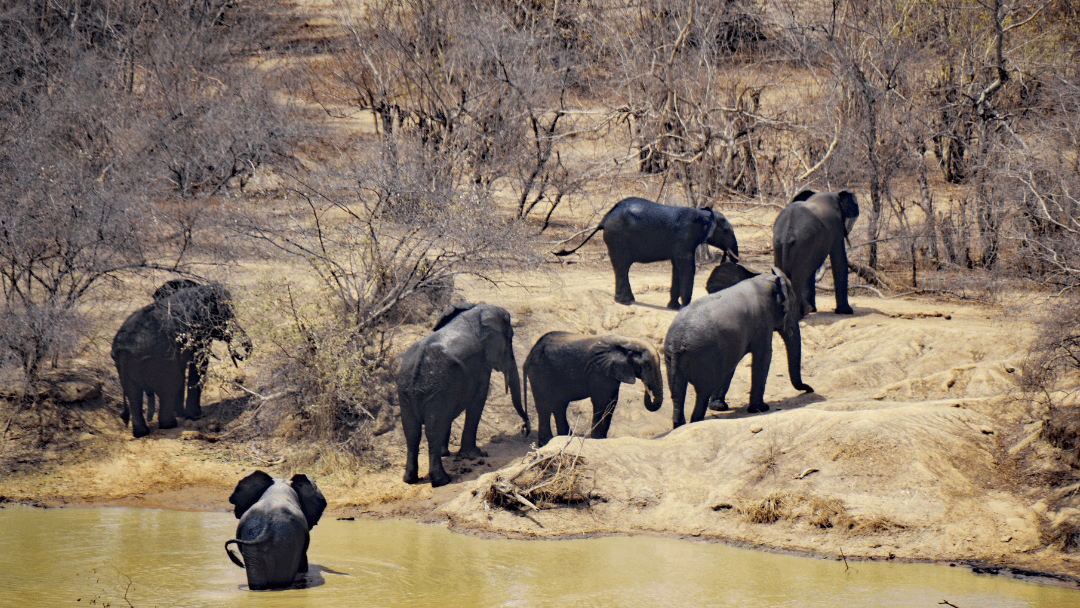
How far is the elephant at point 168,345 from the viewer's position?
12.3 metres

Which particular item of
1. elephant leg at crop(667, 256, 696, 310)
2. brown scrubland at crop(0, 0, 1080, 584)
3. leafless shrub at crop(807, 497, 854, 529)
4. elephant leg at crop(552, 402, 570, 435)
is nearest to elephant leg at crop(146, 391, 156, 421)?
brown scrubland at crop(0, 0, 1080, 584)

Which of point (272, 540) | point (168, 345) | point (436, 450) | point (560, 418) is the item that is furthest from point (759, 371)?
point (168, 345)

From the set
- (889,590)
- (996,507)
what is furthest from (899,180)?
(889,590)

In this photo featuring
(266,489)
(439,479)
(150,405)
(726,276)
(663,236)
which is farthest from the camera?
(663,236)

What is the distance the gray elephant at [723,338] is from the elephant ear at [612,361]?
0.63 meters

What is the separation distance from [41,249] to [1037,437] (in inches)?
423

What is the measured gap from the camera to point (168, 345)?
40.8ft

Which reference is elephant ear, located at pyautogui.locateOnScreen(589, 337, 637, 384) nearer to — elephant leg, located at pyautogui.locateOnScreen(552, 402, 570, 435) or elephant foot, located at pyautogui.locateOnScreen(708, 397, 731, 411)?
elephant leg, located at pyautogui.locateOnScreen(552, 402, 570, 435)

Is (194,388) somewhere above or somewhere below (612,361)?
below

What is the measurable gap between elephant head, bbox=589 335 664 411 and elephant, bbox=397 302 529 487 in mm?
1069

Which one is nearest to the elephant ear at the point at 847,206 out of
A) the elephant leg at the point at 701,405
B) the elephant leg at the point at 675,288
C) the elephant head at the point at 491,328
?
the elephant leg at the point at 675,288

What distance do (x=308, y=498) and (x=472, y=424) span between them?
3.41 metres

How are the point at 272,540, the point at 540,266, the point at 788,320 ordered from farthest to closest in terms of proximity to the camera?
the point at 540,266 < the point at 788,320 < the point at 272,540

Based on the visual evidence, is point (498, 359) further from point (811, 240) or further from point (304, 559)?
point (811, 240)
